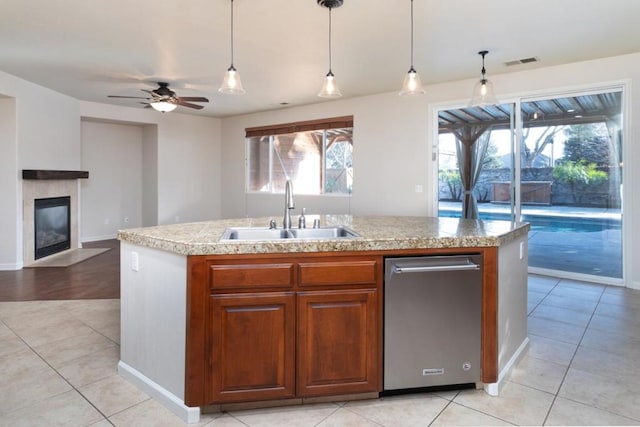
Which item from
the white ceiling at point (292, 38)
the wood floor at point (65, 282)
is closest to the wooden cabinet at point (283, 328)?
the white ceiling at point (292, 38)

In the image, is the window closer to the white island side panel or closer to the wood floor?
the wood floor

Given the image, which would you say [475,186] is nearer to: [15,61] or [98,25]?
[98,25]

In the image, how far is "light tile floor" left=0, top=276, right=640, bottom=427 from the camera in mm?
1878

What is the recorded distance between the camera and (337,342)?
6.39 feet

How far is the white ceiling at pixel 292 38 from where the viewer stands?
10.3 ft

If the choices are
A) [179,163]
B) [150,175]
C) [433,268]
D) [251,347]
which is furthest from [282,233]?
[150,175]

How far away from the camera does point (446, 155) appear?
5.57 metres

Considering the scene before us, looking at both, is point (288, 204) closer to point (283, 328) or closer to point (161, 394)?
point (283, 328)

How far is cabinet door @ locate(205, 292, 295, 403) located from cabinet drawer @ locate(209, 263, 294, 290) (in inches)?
1.9

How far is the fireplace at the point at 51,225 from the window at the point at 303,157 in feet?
10.5

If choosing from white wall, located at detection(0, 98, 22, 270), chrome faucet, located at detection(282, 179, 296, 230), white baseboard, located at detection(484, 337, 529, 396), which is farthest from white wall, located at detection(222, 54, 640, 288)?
white wall, located at detection(0, 98, 22, 270)

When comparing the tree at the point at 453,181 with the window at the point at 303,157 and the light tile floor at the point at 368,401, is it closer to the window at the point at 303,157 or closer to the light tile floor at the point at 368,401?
the window at the point at 303,157

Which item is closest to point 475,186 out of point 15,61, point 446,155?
point 446,155

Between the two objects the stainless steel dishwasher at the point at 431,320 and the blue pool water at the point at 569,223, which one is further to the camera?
the blue pool water at the point at 569,223
